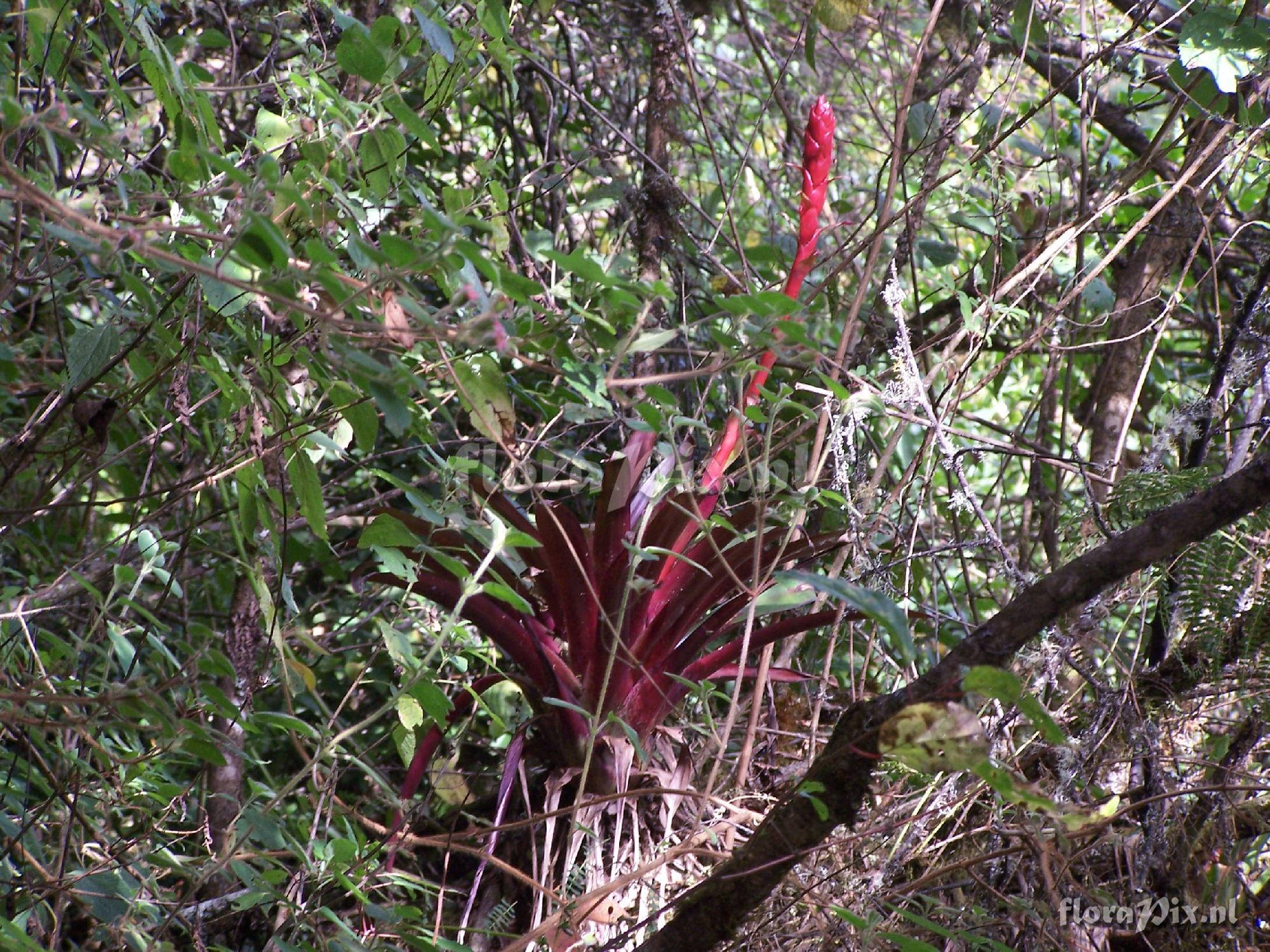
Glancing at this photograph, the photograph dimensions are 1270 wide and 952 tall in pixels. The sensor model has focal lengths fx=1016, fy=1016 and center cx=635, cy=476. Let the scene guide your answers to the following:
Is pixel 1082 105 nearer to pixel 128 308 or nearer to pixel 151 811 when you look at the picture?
pixel 128 308

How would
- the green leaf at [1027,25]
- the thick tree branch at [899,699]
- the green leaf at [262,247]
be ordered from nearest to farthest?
1. the green leaf at [262,247]
2. the thick tree branch at [899,699]
3. the green leaf at [1027,25]

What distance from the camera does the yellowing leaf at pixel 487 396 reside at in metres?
0.87

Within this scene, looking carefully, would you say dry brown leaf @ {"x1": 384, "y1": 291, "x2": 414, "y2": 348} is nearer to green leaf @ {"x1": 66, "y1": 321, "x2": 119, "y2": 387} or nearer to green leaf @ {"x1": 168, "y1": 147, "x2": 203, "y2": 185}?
green leaf @ {"x1": 168, "y1": 147, "x2": 203, "y2": 185}

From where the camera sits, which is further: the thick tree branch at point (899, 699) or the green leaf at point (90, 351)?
the green leaf at point (90, 351)

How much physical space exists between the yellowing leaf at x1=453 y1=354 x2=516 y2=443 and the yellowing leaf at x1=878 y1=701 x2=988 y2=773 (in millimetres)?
404

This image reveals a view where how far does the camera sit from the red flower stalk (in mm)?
1130

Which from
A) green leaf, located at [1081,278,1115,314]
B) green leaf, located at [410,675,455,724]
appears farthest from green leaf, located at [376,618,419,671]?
green leaf, located at [1081,278,1115,314]

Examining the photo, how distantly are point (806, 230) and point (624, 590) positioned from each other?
45 cm

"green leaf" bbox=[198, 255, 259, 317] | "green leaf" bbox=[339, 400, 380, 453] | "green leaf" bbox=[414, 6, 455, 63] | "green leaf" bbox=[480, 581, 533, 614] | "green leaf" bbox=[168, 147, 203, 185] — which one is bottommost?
"green leaf" bbox=[480, 581, 533, 614]

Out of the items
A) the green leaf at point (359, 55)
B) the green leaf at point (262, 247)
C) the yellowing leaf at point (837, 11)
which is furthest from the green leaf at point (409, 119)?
the yellowing leaf at point (837, 11)

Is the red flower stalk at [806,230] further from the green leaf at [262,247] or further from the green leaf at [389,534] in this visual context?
the green leaf at [262,247]

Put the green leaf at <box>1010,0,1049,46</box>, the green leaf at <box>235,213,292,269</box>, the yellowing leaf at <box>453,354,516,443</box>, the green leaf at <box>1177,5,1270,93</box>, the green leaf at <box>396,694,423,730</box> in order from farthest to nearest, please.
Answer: the green leaf at <box>1010,0,1049,46</box>
the green leaf at <box>1177,5,1270,93</box>
the green leaf at <box>396,694,423,730</box>
the yellowing leaf at <box>453,354,516,443</box>
the green leaf at <box>235,213,292,269</box>

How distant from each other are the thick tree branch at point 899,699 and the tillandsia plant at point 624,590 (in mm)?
258

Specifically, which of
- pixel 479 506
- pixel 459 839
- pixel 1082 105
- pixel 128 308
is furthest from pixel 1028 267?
pixel 128 308
